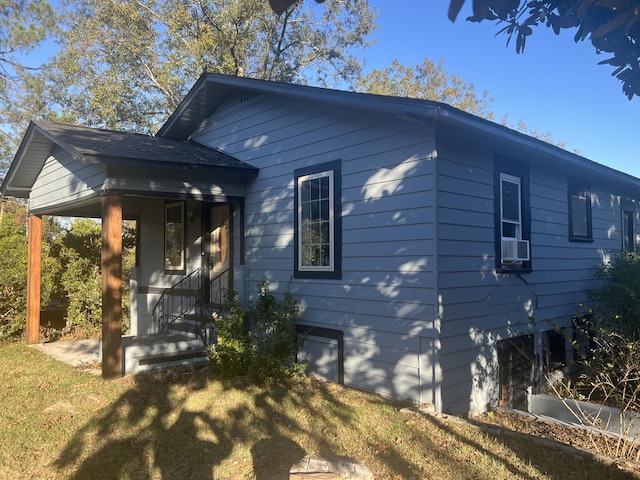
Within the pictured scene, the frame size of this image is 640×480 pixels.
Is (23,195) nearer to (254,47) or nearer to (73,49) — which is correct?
(73,49)

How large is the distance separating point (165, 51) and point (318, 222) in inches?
663

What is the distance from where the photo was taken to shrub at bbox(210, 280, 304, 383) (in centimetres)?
661

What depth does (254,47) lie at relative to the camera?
2141 centimetres

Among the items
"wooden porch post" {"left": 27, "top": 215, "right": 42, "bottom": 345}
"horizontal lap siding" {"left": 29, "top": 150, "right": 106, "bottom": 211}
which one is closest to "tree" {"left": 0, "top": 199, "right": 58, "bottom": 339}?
"wooden porch post" {"left": 27, "top": 215, "right": 42, "bottom": 345}

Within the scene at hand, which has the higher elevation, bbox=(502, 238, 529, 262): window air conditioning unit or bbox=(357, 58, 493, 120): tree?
bbox=(357, 58, 493, 120): tree

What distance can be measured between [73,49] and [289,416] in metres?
20.0

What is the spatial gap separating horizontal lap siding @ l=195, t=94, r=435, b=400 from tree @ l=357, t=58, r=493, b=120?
18634mm

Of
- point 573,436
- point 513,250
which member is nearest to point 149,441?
point 573,436

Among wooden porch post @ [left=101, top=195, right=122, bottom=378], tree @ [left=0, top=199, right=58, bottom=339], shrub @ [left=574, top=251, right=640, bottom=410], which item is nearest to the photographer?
shrub @ [left=574, top=251, right=640, bottom=410]

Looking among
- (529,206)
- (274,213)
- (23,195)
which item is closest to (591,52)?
(529,206)

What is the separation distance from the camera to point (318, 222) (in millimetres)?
7289

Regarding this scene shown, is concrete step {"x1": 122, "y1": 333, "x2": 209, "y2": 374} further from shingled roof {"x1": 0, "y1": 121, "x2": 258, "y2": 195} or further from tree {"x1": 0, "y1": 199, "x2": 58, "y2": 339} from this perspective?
tree {"x1": 0, "y1": 199, "x2": 58, "y2": 339}

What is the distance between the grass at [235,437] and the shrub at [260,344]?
0.26 m

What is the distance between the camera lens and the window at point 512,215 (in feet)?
22.7
